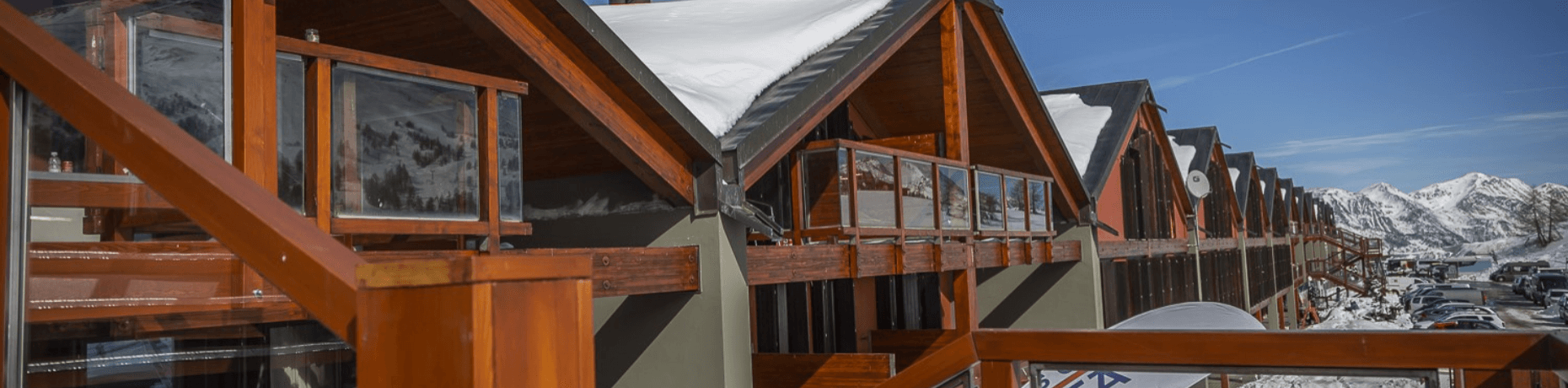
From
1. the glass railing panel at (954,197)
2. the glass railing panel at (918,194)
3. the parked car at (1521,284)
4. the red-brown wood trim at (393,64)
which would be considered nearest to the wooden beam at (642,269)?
the red-brown wood trim at (393,64)

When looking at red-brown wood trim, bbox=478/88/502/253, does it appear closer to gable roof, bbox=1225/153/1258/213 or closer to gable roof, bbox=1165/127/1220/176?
gable roof, bbox=1165/127/1220/176

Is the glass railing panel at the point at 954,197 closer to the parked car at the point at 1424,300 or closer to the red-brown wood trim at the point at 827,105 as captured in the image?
the red-brown wood trim at the point at 827,105

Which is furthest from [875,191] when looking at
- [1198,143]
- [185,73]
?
[1198,143]

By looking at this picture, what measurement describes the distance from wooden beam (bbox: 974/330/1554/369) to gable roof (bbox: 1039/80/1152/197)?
13276 millimetres

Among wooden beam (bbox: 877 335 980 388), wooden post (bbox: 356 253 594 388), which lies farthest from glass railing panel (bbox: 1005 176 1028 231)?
wooden post (bbox: 356 253 594 388)

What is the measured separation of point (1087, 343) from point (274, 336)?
2821mm

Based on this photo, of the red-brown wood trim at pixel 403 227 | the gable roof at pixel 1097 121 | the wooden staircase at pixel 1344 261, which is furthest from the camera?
the wooden staircase at pixel 1344 261

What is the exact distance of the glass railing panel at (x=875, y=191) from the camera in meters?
9.65

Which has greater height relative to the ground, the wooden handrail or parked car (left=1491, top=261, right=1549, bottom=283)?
the wooden handrail

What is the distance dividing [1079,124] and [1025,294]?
497 cm

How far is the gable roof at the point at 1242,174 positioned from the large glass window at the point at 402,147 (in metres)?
32.4

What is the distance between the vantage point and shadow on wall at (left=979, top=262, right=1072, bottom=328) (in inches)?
687

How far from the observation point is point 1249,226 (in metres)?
38.6

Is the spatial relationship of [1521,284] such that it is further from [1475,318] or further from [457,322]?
[457,322]
